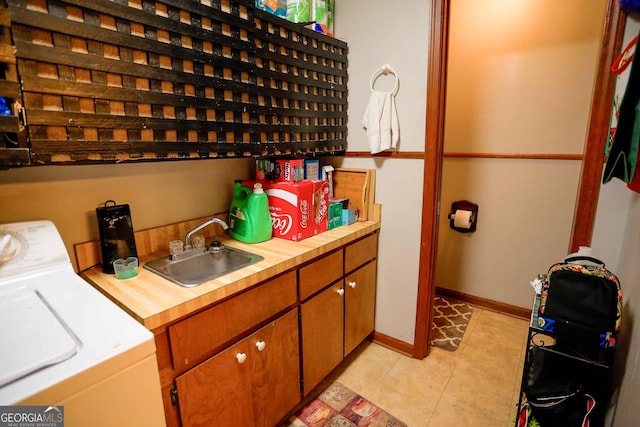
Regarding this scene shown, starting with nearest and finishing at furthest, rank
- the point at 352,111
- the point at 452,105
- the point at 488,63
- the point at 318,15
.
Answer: the point at 318,15
the point at 352,111
the point at 488,63
the point at 452,105

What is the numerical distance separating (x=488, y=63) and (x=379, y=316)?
6.38ft

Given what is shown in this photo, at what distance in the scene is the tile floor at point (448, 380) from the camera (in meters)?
1.61

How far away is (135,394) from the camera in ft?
2.24

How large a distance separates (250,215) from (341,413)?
1079mm

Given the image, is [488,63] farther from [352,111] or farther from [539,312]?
[539,312]

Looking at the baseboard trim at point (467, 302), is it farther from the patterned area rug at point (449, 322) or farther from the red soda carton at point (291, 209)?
the red soda carton at point (291, 209)

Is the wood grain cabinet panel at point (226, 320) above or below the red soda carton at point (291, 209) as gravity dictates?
below

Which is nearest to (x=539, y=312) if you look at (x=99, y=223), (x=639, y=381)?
(x=639, y=381)

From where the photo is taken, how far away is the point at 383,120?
1776 millimetres

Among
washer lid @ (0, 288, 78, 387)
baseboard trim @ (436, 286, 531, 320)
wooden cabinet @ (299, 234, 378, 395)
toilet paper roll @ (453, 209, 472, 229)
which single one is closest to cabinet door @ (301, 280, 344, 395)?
wooden cabinet @ (299, 234, 378, 395)

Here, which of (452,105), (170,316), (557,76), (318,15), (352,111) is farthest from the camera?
(452,105)

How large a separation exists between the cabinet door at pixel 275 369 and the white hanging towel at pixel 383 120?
3.31ft

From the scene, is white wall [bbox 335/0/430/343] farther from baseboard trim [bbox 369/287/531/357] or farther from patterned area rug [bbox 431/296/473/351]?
patterned area rug [bbox 431/296/473/351]

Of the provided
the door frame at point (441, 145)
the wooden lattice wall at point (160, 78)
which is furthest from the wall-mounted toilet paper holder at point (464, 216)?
the wooden lattice wall at point (160, 78)
